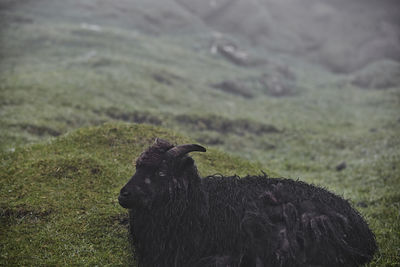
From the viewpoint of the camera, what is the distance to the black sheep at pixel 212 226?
682cm

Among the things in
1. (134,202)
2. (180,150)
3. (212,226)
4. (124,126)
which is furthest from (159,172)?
(124,126)

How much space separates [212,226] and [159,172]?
156 centimetres

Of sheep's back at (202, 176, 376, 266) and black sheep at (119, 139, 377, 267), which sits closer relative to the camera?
black sheep at (119, 139, 377, 267)

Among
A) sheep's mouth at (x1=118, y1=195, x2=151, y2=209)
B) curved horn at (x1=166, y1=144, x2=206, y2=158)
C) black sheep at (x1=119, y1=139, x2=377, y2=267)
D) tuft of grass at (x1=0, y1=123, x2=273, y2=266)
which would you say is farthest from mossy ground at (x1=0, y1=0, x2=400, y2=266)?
curved horn at (x1=166, y1=144, x2=206, y2=158)

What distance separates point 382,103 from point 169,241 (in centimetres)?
3205

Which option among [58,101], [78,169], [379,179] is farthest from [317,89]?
[78,169]

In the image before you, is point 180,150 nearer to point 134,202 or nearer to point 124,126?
point 134,202

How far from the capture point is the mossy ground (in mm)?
8875

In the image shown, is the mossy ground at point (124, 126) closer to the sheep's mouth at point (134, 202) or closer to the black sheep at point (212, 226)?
the black sheep at point (212, 226)

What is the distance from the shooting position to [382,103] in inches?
1304

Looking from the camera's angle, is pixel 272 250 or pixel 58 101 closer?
pixel 272 250

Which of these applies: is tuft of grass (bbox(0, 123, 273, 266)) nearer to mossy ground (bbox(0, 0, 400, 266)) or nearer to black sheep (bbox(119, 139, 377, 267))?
mossy ground (bbox(0, 0, 400, 266))

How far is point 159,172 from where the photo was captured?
22.3 feet

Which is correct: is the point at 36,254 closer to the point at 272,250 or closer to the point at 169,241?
the point at 169,241
